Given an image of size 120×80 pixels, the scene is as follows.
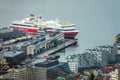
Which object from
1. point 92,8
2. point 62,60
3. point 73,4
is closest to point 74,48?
point 62,60

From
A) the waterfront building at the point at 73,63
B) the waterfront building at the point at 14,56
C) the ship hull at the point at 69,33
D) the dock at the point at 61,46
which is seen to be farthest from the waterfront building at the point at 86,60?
the ship hull at the point at 69,33

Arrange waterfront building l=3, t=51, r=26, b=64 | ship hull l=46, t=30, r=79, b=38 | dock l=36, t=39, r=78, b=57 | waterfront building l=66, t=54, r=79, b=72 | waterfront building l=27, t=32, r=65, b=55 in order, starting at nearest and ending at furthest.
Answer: waterfront building l=66, t=54, r=79, b=72, waterfront building l=3, t=51, r=26, b=64, waterfront building l=27, t=32, r=65, b=55, dock l=36, t=39, r=78, b=57, ship hull l=46, t=30, r=79, b=38

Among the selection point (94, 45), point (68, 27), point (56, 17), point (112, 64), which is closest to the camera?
point (112, 64)

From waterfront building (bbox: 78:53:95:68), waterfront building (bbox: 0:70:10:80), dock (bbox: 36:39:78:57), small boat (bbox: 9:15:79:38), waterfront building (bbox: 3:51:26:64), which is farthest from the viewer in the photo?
small boat (bbox: 9:15:79:38)

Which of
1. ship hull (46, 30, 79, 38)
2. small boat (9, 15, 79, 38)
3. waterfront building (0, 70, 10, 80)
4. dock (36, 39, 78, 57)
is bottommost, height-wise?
dock (36, 39, 78, 57)

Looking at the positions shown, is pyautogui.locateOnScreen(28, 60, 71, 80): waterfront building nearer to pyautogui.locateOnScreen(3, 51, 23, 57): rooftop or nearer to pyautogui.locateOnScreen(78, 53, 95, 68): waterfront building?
pyautogui.locateOnScreen(78, 53, 95, 68): waterfront building

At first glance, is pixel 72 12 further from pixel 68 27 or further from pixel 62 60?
pixel 62 60

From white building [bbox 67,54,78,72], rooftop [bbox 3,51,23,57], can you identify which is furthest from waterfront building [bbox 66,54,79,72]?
rooftop [bbox 3,51,23,57]
